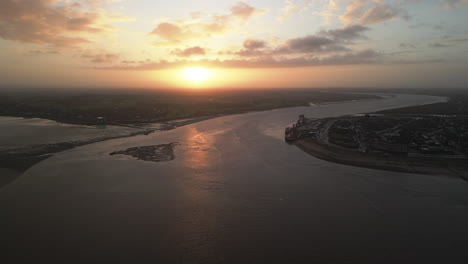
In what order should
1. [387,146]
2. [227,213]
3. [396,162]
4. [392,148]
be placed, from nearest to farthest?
[227,213], [396,162], [392,148], [387,146]

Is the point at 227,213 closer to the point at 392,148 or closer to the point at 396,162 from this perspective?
the point at 396,162

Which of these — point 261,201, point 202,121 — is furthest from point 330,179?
point 202,121

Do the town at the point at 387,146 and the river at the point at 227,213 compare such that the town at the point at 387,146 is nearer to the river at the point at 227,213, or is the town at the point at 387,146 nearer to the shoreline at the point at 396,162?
the shoreline at the point at 396,162

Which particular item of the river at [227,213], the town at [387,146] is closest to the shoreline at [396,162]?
the town at [387,146]

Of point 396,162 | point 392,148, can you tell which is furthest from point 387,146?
point 396,162

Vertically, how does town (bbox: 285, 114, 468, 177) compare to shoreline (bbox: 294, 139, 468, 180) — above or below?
above

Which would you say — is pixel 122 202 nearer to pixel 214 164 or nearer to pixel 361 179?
pixel 214 164

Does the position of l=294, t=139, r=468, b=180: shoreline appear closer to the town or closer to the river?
the town

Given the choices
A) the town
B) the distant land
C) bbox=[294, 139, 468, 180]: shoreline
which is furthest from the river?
the town
